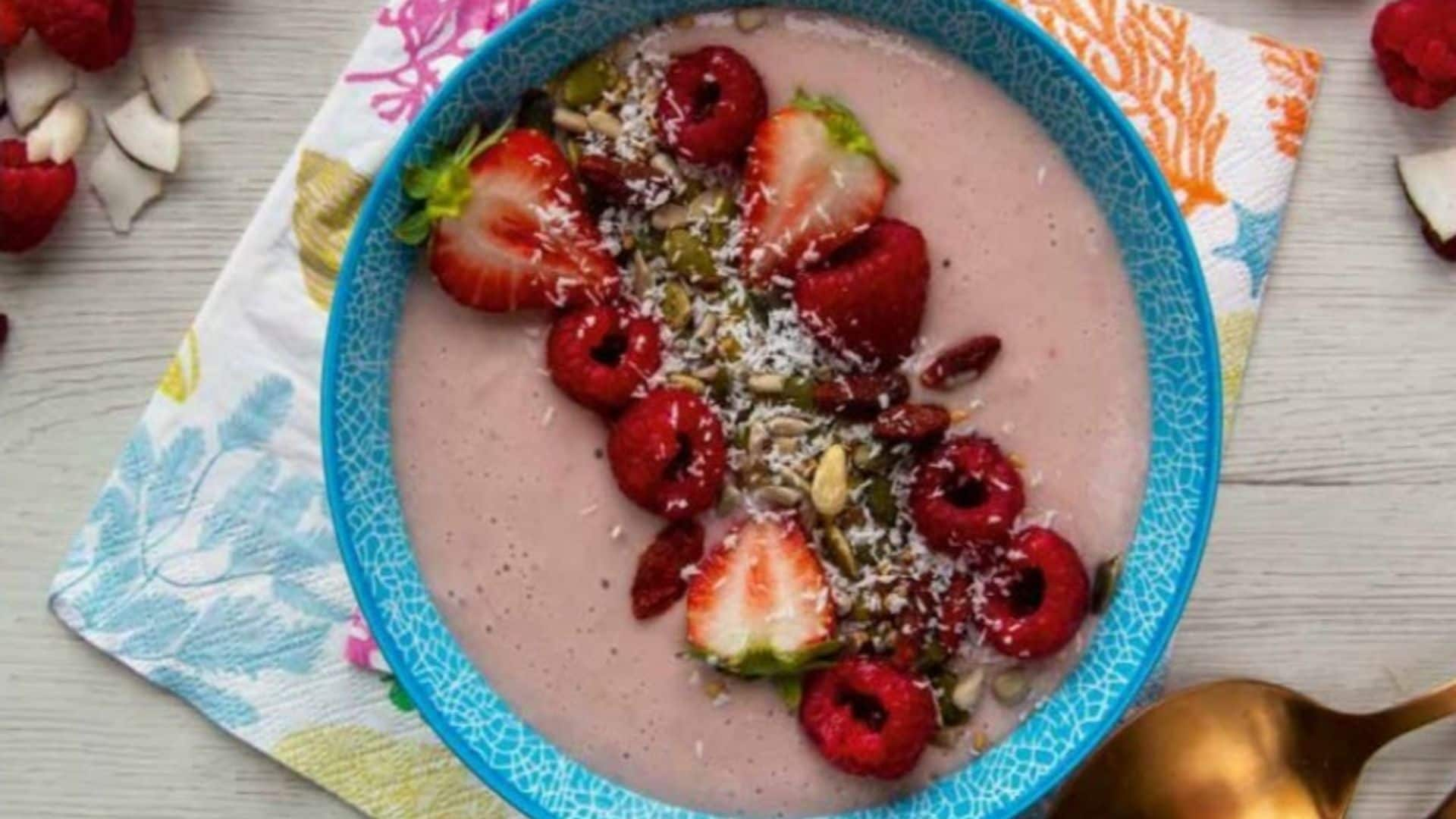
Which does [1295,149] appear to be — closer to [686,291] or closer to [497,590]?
[686,291]

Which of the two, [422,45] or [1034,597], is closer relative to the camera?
[1034,597]

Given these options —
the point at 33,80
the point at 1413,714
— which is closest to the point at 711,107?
the point at 33,80

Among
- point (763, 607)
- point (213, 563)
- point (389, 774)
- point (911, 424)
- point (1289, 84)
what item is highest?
point (1289, 84)

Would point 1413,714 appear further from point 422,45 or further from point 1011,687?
point 422,45

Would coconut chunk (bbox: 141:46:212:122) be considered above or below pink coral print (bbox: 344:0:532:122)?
below

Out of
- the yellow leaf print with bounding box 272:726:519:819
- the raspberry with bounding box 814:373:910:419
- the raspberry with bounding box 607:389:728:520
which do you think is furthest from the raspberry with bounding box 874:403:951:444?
the yellow leaf print with bounding box 272:726:519:819

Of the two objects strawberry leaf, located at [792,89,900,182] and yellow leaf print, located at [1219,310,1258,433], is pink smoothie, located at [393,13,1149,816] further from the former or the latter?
yellow leaf print, located at [1219,310,1258,433]
